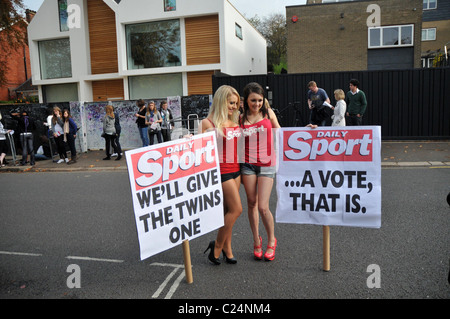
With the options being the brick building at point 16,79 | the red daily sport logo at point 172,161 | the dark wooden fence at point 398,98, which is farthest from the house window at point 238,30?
the brick building at point 16,79

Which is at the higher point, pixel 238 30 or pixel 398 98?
pixel 238 30

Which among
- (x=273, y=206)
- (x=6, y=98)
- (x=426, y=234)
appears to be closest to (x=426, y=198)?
(x=426, y=234)

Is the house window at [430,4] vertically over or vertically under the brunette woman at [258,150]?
over

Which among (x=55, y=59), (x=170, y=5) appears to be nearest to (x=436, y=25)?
(x=170, y=5)

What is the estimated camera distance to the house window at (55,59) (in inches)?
875

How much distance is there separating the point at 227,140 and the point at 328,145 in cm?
104

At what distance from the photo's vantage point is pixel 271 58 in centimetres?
4797

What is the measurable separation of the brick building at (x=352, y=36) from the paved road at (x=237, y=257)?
17.8m

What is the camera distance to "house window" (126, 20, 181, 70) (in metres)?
19.7

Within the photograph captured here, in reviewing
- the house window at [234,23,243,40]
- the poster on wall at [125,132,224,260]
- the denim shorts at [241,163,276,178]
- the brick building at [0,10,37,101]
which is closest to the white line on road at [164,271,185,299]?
the poster on wall at [125,132,224,260]

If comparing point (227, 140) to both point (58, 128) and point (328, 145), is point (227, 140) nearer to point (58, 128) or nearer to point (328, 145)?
point (328, 145)

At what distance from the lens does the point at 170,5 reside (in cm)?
1902

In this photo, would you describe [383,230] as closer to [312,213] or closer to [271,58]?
[312,213]

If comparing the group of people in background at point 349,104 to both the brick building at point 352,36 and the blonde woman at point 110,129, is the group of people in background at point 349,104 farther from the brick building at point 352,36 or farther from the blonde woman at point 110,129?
the brick building at point 352,36
